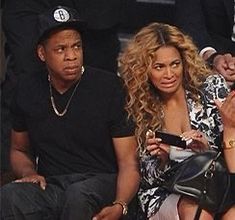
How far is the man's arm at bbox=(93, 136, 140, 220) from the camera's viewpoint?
4777 mm

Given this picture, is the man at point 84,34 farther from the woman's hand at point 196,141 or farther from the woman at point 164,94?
the woman's hand at point 196,141

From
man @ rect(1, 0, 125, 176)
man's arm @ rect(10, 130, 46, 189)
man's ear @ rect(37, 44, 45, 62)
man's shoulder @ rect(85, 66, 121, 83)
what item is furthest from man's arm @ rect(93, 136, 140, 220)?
man @ rect(1, 0, 125, 176)

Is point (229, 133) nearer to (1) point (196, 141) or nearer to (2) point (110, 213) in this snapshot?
(1) point (196, 141)

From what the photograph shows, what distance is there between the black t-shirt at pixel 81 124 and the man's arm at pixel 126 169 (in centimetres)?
5

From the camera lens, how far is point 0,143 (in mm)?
6180

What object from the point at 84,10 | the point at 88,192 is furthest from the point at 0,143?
the point at 88,192

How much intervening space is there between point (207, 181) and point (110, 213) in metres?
0.53

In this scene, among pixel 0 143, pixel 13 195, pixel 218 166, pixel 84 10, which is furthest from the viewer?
pixel 0 143

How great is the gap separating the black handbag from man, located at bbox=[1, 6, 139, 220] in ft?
1.36

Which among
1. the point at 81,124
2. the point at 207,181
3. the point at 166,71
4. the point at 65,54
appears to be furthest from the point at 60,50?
the point at 207,181

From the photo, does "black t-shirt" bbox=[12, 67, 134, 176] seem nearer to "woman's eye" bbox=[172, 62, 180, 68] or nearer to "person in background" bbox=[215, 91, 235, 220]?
"woman's eye" bbox=[172, 62, 180, 68]

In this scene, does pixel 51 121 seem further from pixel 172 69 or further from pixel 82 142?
pixel 172 69

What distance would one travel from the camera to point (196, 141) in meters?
4.62

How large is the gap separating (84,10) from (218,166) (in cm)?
139
